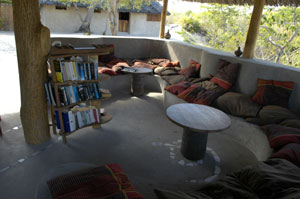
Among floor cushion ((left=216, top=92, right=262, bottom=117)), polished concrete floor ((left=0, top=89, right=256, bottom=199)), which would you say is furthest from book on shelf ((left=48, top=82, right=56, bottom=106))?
floor cushion ((left=216, top=92, right=262, bottom=117))

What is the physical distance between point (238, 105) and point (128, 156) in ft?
6.20

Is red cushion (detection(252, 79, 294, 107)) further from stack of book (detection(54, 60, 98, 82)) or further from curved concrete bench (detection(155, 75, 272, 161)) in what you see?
stack of book (detection(54, 60, 98, 82))

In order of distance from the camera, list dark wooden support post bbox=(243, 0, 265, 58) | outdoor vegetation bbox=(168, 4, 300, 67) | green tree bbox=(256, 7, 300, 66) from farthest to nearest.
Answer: outdoor vegetation bbox=(168, 4, 300, 67)
green tree bbox=(256, 7, 300, 66)
dark wooden support post bbox=(243, 0, 265, 58)

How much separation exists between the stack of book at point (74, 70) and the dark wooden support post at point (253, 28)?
2.95 meters

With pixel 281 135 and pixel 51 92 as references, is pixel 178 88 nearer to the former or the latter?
pixel 281 135

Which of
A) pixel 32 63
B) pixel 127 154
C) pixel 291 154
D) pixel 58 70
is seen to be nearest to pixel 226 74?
pixel 291 154

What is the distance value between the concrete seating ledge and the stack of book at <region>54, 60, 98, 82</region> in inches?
72.6

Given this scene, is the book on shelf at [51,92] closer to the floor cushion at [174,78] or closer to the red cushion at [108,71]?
the red cushion at [108,71]

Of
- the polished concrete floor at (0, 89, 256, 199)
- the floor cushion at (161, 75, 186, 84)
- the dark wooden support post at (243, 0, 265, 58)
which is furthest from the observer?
the floor cushion at (161, 75, 186, 84)

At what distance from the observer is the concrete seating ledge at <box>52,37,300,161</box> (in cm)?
326

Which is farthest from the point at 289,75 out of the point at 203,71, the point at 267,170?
the point at 267,170

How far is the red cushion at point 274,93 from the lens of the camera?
338 centimetres

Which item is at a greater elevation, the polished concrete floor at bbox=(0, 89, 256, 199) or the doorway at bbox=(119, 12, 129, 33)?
the doorway at bbox=(119, 12, 129, 33)

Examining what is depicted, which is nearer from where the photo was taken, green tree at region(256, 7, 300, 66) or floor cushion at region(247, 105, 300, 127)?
floor cushion at region(247, 105, 300, 127)
